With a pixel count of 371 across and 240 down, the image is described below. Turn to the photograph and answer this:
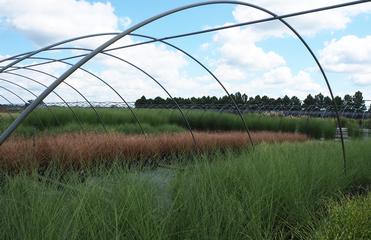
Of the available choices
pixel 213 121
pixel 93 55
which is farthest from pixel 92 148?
pixel 213 121

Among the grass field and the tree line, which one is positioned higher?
the tree line

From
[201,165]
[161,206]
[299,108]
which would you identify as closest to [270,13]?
[201,165]

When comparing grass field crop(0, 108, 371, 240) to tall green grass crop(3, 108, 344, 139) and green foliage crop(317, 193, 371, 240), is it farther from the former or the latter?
tall green grass crop(3, 108, 344, 139)

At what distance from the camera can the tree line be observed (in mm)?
19906

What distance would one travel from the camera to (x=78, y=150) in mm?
5988

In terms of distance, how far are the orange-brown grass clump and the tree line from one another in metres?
7.10

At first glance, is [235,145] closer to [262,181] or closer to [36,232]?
[262,181]

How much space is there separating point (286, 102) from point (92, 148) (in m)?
21.9

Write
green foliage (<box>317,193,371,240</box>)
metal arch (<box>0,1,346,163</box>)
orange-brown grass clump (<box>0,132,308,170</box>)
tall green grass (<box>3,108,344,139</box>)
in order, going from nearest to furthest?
metal arch (<box>0,1,346,163</box>), green foliage (<box>317,193,371,240</box>), orange-brown grass clump (<box>0,132,308,170</box>), tall green grass (<box>3,108,344,139</box>)

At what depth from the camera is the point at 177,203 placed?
3074 mm

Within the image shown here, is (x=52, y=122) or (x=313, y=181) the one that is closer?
(x=313, y=181)

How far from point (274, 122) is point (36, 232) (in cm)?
1275

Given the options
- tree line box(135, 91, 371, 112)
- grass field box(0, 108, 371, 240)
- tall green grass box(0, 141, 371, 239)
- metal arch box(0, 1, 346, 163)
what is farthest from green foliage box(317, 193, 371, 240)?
tree line box(135, 91, 371, 112)

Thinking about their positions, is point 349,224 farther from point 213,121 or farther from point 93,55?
point 213,121
